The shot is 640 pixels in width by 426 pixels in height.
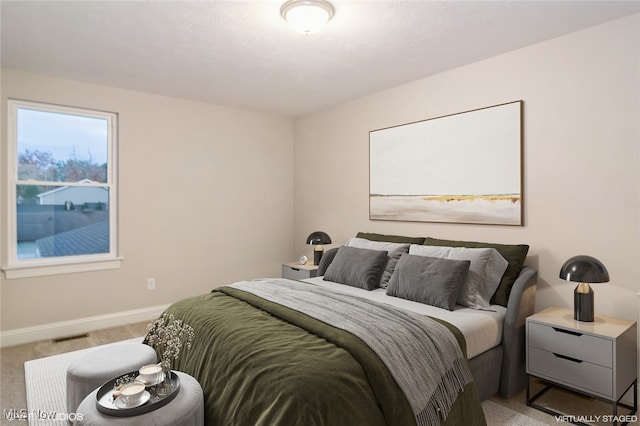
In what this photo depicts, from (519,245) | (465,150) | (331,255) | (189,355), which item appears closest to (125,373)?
(189,355)

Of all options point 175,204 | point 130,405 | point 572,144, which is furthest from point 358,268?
point 175,204

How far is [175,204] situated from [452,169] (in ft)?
10.2

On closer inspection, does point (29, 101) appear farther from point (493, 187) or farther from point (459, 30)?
point (493, 187)

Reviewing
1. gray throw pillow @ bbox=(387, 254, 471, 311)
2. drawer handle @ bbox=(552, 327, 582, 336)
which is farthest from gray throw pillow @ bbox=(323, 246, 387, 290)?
drawer handle @ bbox=(552, 327, 582, 336)

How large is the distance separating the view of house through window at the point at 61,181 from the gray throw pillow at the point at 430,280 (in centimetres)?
317

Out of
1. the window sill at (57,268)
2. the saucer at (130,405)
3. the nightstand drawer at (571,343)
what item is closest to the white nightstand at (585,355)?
the nightstand drawer at (571,343)

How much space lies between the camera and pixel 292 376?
1.72m

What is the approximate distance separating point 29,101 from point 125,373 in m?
3.03

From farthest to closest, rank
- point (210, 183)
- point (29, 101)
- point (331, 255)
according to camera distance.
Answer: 1. point (210, 183)
2. point (331, 255)
3. point (29, 101)

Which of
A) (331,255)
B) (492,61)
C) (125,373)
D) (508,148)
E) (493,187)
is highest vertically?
(492,61)

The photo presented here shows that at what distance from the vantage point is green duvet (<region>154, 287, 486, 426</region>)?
5.42 feet

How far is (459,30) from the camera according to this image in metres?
2.82

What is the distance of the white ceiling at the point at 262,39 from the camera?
Answer: 2.52 meters

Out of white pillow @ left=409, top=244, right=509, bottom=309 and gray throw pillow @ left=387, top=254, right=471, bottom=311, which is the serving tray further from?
white pillow @ left=409, top=244, right=509, bottom=309
